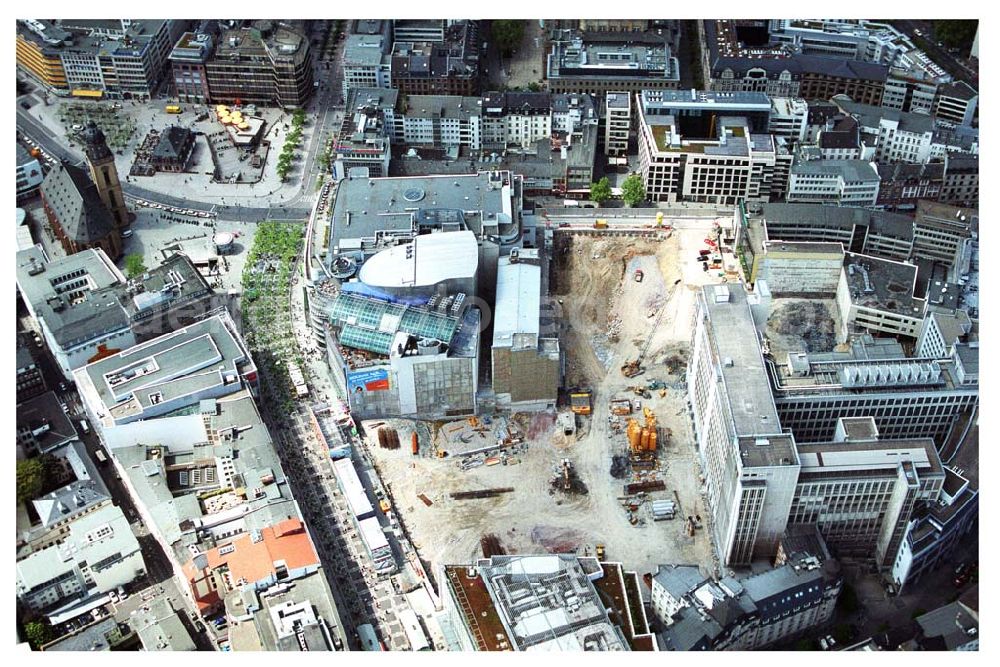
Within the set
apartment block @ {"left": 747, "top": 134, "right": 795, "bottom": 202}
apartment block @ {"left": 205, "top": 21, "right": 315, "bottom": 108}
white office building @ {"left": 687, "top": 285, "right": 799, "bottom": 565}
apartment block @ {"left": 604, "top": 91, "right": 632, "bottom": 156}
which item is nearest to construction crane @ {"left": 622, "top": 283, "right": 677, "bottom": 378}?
white office building @ {"left": 687, "top": 285, "right": 799, "bottom": 565}

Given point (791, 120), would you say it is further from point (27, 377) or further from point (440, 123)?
point (27, 377)

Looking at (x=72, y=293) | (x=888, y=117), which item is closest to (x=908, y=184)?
(x=888, y=117)

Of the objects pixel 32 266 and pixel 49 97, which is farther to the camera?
pixel 49 97

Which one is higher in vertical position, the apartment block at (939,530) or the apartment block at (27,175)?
the apartment block at (27,175)

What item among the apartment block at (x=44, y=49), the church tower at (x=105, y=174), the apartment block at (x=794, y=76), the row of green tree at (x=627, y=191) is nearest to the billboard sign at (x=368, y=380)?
the row of green tree at (x=627, y=191)

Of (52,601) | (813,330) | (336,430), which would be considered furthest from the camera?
(813,330)

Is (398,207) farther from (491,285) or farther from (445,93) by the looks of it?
(445,93)

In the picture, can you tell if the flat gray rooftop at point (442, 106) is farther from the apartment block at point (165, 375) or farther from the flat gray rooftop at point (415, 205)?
the apartment block at point (165, 375)

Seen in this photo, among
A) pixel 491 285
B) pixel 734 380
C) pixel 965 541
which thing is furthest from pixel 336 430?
pixel 965 541
